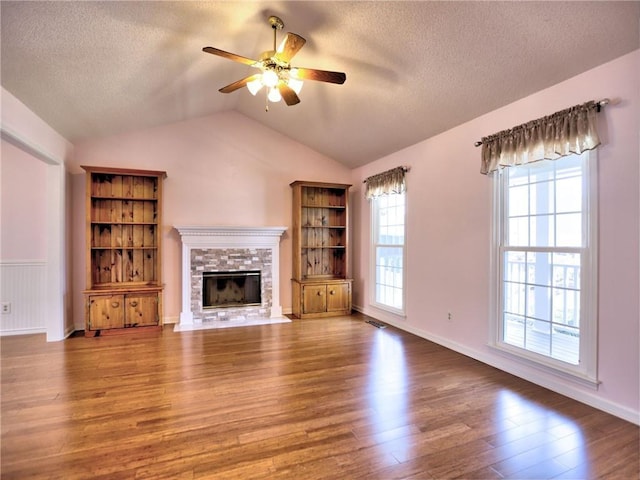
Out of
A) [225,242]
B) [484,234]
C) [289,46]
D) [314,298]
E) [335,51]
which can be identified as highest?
[335,51]

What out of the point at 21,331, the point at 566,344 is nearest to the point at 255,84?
the point at 566,344

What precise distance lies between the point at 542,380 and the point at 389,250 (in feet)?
8.60

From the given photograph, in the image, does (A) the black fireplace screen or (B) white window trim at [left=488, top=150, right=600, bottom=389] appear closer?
(B) white window trim at [left=488, top=150, right=600, bottom=389]

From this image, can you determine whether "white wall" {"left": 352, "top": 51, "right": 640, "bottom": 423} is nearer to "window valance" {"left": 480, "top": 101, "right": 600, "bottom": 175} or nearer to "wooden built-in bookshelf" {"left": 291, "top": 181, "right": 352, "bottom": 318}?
"window valance" {"left": 480, "top": 101, "right": 600, "bottom": 175}

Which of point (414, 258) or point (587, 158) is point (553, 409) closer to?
point (587, 158)

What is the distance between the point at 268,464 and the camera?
1.85 m

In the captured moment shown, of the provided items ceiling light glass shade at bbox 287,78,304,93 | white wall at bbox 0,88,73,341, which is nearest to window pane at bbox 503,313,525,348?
ceiling light glass shade at bbox 287,78,304,93

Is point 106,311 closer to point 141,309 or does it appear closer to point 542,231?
point 141,309

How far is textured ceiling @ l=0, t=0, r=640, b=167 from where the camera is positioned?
7.53 ft

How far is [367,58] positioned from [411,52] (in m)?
0.43

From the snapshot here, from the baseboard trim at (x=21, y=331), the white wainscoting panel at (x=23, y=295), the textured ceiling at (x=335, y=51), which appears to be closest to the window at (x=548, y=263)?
the textured ceiling at (x=335, y=51)

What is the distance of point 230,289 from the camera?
525 cm

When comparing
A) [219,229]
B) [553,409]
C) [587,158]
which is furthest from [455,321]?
[219,229]

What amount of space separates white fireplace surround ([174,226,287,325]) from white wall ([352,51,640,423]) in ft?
4.96
